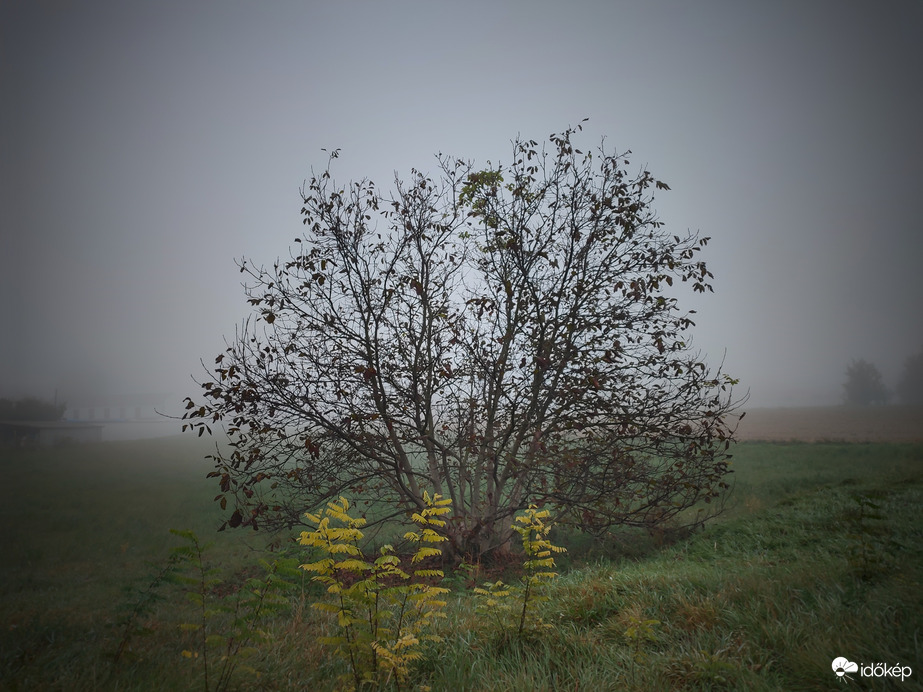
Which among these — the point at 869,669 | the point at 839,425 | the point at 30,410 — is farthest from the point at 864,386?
the point at 30,410

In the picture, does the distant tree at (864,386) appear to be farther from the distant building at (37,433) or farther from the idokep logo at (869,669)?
the distant building at (37,433)

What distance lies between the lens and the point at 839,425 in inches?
863

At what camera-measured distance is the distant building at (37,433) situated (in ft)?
38.0

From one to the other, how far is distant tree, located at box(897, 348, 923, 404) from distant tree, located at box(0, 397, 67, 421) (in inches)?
1080

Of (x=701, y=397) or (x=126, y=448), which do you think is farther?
(x=126, y=448)

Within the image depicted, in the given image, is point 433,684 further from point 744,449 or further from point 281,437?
point 744,449

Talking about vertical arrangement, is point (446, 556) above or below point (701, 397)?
below

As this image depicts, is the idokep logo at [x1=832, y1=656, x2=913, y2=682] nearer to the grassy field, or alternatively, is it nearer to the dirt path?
the grassy field

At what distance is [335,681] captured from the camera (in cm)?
326

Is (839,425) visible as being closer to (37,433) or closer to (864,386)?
(864,386)

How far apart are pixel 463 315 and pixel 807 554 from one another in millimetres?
6783

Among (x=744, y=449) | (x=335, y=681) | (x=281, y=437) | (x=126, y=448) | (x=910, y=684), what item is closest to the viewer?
(x=910, y=684)

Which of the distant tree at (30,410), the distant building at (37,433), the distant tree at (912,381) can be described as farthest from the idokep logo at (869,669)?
the distant building at (37,433)

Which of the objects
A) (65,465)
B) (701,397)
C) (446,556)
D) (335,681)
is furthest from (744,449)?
(65,465)
